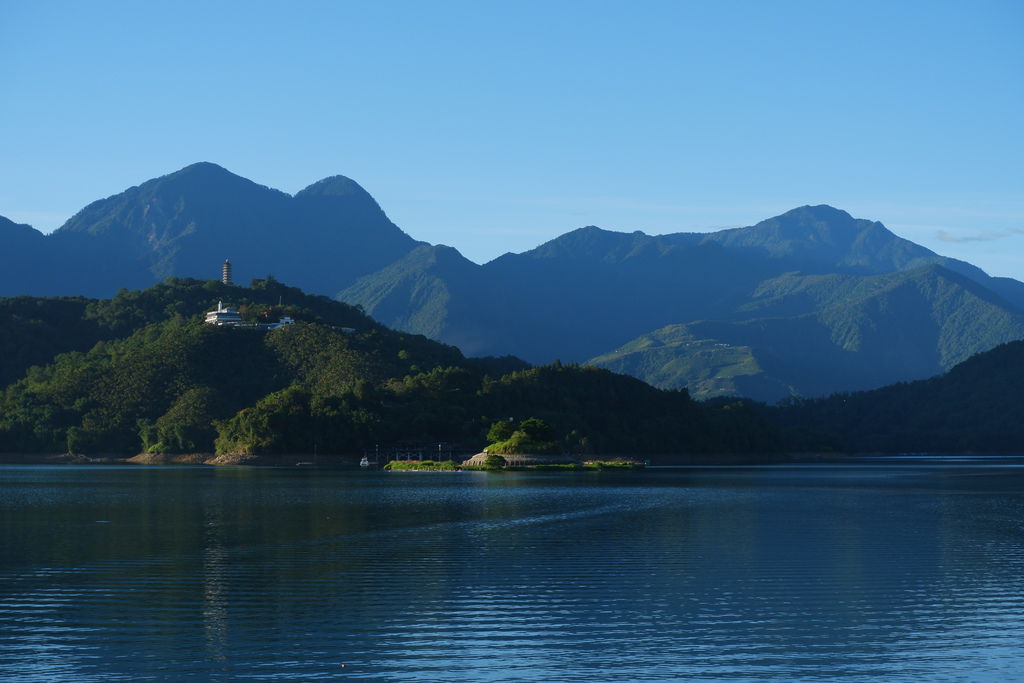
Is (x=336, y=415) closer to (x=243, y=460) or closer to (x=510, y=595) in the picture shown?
(x=243, y=460)

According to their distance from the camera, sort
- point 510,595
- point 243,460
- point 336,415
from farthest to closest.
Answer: point 243,460 < point 336,415 < point 510,595

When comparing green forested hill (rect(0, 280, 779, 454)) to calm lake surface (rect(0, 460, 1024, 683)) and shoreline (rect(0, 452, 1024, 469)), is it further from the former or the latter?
calm lake surface (rect(0, 460, 1024, 683))

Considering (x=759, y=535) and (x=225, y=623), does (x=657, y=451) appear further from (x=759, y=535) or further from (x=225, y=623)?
(x=225, y=623)

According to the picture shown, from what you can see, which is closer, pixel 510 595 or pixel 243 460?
pixel 510 595

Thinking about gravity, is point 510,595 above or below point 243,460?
below

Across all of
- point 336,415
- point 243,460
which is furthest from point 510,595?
point 243,460

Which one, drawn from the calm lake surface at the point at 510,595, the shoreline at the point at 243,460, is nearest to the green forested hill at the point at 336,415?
the shoreline at the point at 243,460

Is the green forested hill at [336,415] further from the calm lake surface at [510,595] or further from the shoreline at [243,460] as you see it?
the calm lake surface at [510,595]

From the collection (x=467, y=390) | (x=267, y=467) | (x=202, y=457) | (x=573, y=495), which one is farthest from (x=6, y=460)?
(x=573, y=495)

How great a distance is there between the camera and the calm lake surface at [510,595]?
25.0m

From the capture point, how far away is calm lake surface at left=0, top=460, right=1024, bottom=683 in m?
25.0

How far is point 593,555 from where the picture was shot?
4359 centimetres

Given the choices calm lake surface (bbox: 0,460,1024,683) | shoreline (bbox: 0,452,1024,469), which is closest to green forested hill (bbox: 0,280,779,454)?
shoreline (bbox: 0,452,1024,469)

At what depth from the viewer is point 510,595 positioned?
33.7 metres
